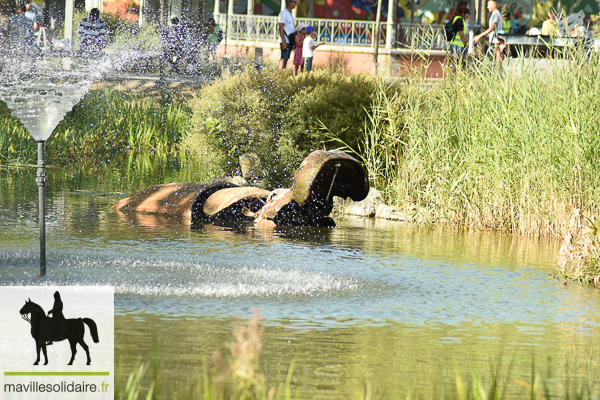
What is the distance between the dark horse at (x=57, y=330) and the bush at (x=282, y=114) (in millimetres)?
7356

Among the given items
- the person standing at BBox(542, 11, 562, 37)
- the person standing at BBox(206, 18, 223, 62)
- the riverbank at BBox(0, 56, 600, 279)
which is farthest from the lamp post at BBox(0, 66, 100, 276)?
the person standing at BBox(206, 18, 223, 62)

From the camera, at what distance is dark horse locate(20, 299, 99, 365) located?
4301 mm

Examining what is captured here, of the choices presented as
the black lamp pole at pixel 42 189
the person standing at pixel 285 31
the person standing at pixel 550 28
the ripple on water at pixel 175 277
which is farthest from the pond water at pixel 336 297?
the person standing at pixel 285 31

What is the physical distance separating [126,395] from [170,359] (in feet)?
2.54

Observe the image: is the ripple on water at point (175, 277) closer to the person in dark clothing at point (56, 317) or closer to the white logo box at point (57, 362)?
the white logo box at point (57, 362)

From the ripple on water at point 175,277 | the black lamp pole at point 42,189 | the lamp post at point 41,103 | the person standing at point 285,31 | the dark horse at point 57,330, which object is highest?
the person standing at point 285,31

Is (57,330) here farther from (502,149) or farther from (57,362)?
(502,149)

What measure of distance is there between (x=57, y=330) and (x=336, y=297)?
247cm

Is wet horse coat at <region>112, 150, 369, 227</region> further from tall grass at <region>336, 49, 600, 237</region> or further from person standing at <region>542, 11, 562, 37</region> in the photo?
person standing at <region>542, 11, 562, 37</region>

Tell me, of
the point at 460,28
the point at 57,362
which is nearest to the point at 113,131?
the point at 460,28

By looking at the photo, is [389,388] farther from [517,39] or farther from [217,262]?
[517,39]

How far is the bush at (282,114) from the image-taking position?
1202 centimetres

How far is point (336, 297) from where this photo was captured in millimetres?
6355

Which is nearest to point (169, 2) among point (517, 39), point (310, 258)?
point (517, 39)
